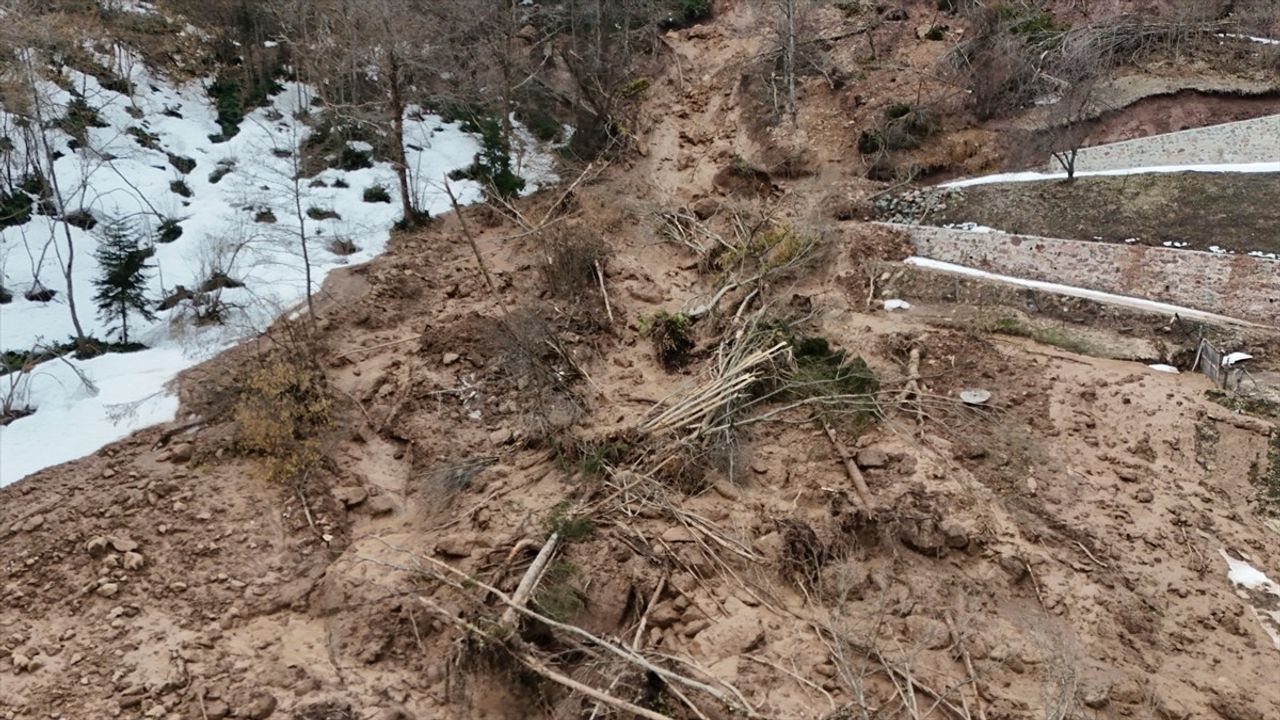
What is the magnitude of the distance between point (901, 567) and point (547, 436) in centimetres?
394

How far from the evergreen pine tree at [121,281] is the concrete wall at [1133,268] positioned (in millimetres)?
11344

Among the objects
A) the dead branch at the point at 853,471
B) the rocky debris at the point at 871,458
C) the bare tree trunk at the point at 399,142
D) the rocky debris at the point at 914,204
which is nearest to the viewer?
the dead branch at the point at 853,471

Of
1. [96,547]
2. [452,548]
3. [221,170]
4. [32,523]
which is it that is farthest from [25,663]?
[221,170]

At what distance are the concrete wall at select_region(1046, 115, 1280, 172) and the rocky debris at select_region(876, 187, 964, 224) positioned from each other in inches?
78.4

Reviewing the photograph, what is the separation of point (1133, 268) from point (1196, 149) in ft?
14.4

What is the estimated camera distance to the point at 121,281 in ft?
31.4

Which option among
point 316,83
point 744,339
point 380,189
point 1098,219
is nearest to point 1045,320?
point 1098,219

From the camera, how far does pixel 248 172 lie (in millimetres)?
13219

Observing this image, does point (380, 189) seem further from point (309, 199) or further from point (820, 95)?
point (820, 95)

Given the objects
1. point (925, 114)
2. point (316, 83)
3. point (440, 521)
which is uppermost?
point (316, 83)

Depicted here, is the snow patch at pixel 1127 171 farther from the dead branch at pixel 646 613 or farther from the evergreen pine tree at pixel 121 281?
the evergreen pine tree at pixel 121 281

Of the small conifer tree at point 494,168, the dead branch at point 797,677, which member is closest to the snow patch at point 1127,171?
the small conifer tree at point 494,168

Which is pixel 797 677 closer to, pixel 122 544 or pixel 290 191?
pixel 122 544

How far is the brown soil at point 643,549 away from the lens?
611 cm
